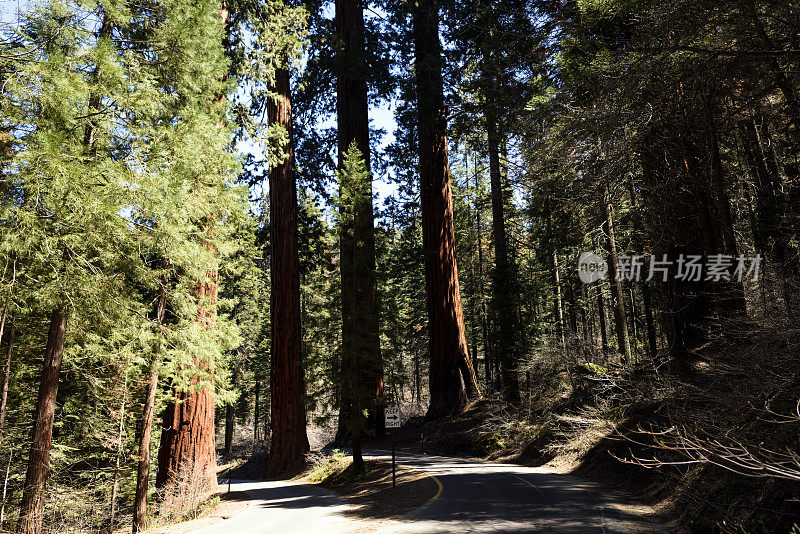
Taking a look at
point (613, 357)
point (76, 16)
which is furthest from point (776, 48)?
point (76, 16)

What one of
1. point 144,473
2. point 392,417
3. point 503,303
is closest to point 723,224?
point 392,417

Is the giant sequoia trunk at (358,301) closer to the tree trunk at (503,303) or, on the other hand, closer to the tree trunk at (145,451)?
the tree trunk at (145,451)

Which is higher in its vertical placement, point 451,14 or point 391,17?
point 391,17

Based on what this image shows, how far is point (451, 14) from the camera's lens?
18.1 m

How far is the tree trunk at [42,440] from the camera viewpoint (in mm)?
8016

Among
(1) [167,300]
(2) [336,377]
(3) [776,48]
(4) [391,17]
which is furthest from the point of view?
(4) [391,17]

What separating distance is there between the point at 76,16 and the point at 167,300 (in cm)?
604

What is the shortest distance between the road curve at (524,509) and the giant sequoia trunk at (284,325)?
23.7 feet

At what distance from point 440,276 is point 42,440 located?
50.6ft

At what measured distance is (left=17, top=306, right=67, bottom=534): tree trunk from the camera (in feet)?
26.3

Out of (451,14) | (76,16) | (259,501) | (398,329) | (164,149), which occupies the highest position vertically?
(451,14)

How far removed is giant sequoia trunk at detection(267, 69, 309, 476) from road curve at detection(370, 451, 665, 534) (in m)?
7.24

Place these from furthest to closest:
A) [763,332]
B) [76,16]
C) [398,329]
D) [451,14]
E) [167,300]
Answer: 1. [451,14]
2. [398,329]
3. [167,300]
4. [76,16]
5. [763,332]

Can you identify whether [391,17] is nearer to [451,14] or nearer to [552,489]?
[451,14]
